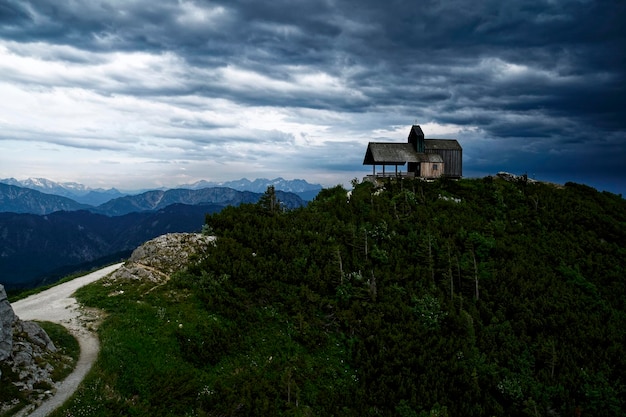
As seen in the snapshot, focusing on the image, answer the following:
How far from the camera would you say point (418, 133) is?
61.8m

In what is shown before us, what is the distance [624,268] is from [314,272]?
3577cm

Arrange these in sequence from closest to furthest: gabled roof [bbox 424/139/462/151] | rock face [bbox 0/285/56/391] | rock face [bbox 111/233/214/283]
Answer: rock face [bbox 0/285/56/391] < rock face [bbox 111/233/214/283] < gabled roof [bbox 424/139/462/151]

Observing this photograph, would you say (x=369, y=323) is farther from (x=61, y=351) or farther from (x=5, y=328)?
(x=5, y=328)

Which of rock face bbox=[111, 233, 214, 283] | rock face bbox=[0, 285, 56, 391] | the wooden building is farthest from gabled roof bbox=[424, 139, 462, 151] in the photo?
rock face bbox=[0, 285, 56, 391]

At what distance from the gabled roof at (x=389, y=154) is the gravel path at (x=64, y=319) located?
43.6 metres

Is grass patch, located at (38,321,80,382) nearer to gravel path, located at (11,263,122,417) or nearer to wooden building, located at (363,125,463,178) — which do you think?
gravel path, located at (11,263,122,417)

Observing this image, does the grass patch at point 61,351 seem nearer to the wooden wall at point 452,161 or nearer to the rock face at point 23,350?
the rock face at point 23,350

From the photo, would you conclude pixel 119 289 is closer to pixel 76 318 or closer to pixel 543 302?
pixel 76 318

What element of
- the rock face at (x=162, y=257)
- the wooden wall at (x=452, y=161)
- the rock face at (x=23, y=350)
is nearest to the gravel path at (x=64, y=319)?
the rock face at (x=23, y=350)

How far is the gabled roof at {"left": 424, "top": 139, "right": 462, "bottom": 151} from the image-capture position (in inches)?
2470

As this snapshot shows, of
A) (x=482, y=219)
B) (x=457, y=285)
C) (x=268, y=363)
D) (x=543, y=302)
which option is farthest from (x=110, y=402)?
(x=482, y=219)

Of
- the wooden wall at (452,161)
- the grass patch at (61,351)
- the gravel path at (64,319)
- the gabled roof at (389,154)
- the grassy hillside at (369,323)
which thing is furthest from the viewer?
the wooden wall at (452,161)

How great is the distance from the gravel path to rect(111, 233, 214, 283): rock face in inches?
168

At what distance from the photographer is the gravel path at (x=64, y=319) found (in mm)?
17141
